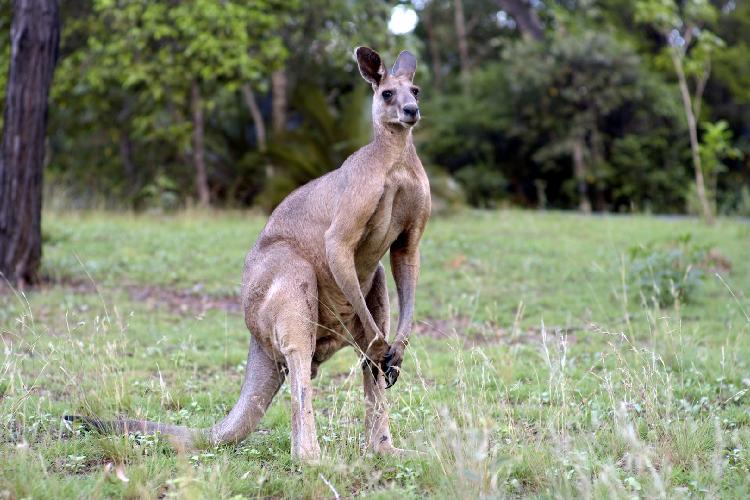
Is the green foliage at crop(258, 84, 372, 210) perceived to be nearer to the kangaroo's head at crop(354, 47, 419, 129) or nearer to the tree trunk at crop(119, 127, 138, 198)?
the tree trunk at crop(119, 127, 138, 198)

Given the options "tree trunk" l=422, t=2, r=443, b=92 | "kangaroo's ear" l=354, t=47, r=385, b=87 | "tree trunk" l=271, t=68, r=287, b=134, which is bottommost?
"kangaroo's ear" l=354, t=47, r=385, b=87

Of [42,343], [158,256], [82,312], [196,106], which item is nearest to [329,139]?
[196,106]

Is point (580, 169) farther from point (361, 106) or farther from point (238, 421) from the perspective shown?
point (238, 421)

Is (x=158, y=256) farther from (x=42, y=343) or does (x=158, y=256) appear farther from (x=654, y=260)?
(x=654, y=260)

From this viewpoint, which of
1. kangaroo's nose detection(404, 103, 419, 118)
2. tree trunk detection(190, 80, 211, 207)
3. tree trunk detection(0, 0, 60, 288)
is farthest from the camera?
tree trunk detection(190, 80, 211, 207)

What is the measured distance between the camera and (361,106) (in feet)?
48.1

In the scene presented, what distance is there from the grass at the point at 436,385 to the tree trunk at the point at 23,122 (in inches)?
23.9

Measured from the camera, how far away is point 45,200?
1580cm

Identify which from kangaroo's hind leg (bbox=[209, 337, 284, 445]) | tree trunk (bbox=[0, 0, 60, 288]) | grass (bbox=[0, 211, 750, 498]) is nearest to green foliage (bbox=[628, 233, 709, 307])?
grass (bbox=[0, 211, 750, 498])

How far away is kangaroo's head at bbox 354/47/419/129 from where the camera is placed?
348cm

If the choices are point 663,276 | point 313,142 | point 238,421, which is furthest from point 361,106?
point 238,421

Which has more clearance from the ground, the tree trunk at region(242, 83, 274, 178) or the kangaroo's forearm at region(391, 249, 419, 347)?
the tree trunk at region(242, 83, 274, 178)

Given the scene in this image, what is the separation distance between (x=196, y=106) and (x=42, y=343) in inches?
381

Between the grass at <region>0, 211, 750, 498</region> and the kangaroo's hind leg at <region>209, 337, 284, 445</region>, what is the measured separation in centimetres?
9
